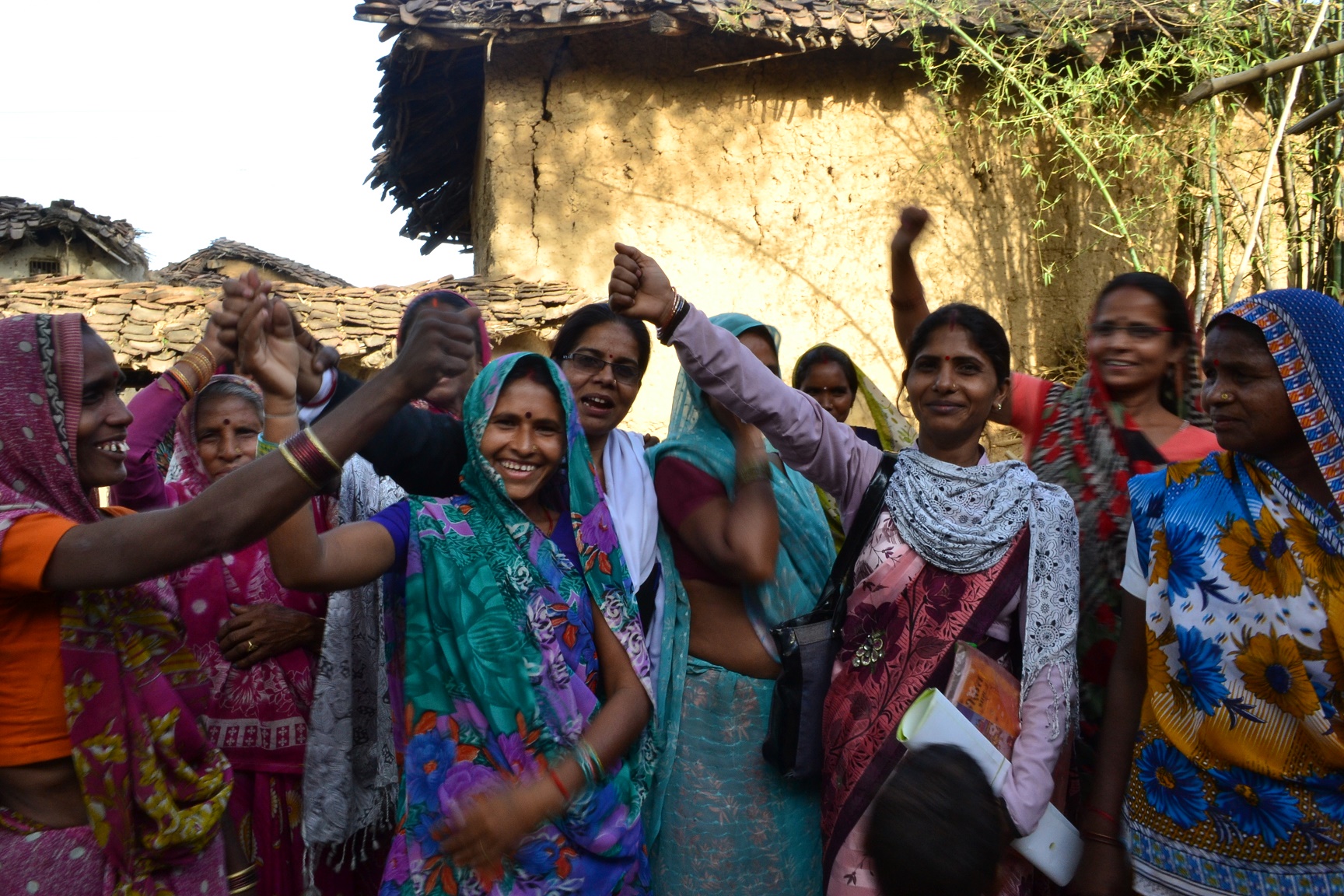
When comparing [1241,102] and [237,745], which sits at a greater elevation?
[1241,102]

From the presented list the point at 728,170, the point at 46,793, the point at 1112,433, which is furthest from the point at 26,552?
the point at 728,170

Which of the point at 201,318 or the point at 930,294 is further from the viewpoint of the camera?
the point at 930,294

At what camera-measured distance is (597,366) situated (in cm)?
264

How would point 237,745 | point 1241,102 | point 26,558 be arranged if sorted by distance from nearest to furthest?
point 26,558 < point 237,745 < point 1241,102

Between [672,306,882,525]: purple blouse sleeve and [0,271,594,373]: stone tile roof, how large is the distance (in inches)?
188

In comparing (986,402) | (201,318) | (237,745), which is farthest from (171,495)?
(201,318)

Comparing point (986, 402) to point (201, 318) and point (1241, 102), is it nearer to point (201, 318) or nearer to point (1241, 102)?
point (201, 318)

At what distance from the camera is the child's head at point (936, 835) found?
4.73ft

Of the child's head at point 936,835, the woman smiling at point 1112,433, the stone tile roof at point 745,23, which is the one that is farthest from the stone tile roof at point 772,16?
the child's head at point 936,835

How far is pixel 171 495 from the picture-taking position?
2.78 meters

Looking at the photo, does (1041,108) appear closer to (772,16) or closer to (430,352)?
(772,16)

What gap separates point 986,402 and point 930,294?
5.81 meters

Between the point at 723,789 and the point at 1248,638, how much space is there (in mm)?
1184

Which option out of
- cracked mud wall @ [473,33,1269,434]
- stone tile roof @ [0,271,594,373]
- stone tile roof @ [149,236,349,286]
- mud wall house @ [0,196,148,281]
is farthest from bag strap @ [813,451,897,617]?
mud wall house @ [0,196,148,281]
